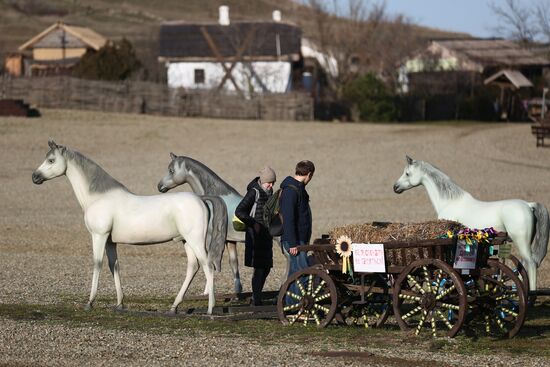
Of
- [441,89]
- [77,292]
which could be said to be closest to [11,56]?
[441,89]

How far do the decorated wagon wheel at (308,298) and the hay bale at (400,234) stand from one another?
1.60 feet

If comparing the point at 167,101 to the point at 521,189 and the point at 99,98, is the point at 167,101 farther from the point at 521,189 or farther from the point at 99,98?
the point at 521,189

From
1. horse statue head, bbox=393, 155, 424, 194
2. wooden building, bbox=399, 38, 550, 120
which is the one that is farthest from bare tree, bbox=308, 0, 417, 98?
horse statue head, bbox=393, 155, 424, 194

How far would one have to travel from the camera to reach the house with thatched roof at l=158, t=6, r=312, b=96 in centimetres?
7088

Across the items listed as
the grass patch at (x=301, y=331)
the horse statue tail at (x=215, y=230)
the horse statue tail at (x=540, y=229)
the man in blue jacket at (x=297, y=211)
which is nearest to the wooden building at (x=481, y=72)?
the horse statue tail at (x=540, y=229)

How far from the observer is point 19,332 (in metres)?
12.0

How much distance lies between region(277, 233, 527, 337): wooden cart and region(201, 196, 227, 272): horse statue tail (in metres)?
1.30

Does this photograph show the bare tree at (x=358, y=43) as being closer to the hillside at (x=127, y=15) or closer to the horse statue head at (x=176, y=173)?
the hillside at (x=127, y=15)

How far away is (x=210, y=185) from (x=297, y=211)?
8.67 feet

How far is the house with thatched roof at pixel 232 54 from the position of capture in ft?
233

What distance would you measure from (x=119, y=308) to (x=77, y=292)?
2607 millimetres

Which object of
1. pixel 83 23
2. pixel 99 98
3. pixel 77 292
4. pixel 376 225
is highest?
pixel 83 23

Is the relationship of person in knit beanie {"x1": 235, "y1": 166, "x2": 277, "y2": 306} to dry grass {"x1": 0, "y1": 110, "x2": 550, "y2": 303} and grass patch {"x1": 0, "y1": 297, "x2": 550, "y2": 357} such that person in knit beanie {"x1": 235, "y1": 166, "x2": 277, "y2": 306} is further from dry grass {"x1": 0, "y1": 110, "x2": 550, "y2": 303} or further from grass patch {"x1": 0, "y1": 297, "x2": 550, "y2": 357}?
dry grass {"x1": 0, "y1": 110, "x2": 550, "y2": 303}

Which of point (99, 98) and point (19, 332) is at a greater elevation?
point (99, 98)
